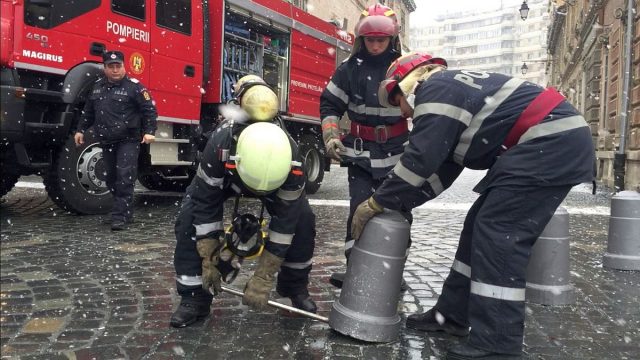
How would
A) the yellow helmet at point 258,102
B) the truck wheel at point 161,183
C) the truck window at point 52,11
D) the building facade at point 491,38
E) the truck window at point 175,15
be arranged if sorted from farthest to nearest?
the building facade at point 491,38, the truck wheel at point 161,183, the truck window at point 175,15, the truck window at point 52,11, the yellow helmet at point 258,102

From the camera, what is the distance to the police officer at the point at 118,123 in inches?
222

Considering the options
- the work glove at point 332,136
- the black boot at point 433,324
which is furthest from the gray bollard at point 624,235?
the work glove at point 332,136

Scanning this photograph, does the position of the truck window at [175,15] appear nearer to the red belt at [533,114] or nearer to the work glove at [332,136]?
the work glove at [332,136]

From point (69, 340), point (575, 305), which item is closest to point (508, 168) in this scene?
point (575, 305)

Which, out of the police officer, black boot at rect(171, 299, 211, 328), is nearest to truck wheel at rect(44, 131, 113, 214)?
the police officer

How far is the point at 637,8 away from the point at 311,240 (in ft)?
36.0

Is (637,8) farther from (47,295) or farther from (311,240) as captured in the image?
(47,295)

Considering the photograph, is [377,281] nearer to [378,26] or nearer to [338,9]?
[378,26]

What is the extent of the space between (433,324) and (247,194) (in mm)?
1203

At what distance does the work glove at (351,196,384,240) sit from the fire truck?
2631 mm

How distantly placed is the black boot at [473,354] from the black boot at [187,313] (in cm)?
132

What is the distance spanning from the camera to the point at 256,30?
855cm

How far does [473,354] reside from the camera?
2453 millimetres

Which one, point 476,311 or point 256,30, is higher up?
point 256,30
